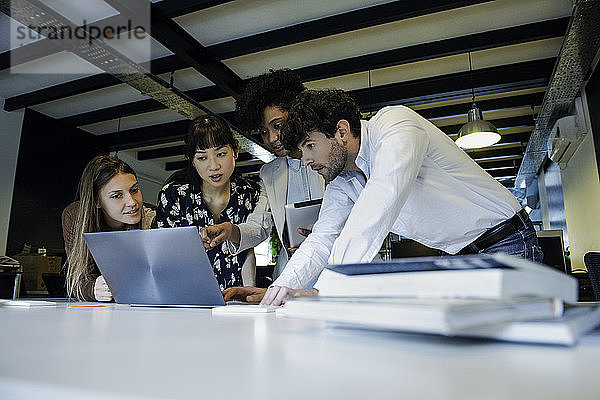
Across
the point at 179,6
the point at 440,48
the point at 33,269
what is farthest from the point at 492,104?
the point at 33,269

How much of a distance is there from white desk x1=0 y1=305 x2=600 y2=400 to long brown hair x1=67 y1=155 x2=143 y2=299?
1.43 metres

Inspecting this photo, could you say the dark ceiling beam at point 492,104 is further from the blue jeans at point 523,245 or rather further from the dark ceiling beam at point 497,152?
the blue jeans at point 523,245

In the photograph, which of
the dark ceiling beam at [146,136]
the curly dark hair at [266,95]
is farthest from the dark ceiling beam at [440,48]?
the dark ceiling beam at [146,136]

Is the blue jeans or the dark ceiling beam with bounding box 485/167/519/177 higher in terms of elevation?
the dark ceiling beam with bounding box 485/167/519/177

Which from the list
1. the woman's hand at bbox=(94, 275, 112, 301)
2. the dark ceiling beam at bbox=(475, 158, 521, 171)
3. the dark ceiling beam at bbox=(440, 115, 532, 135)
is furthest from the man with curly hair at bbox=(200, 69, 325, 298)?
the dark ceiling beam at bbox=(475, 158, 521, 171)

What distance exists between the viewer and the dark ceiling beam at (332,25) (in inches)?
133

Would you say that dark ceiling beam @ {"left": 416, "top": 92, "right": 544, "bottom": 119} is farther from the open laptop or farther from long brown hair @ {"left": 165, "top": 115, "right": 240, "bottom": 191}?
the open laptop

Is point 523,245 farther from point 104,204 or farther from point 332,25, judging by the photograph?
point 332,25

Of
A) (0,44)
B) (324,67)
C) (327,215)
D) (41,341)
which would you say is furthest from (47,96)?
(41,341)

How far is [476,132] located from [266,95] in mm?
2699

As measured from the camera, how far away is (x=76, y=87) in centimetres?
504

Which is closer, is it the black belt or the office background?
the black belt

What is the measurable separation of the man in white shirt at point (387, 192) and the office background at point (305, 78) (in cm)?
229

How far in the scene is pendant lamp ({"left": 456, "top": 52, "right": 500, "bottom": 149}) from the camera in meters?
4.06
